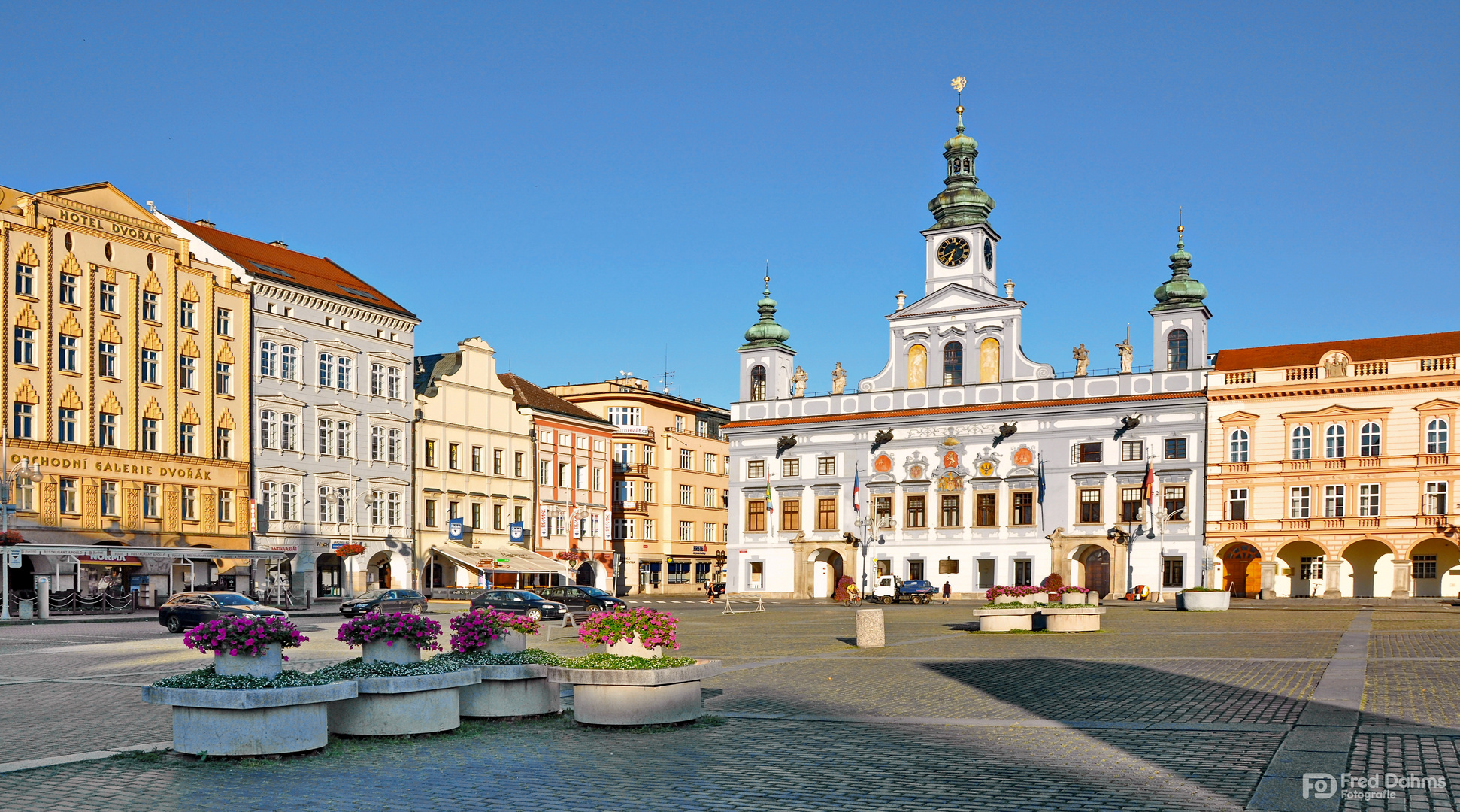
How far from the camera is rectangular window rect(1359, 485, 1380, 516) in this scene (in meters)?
65.6

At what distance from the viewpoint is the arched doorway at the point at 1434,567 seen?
208 feet

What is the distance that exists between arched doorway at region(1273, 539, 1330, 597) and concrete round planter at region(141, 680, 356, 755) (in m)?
63.6

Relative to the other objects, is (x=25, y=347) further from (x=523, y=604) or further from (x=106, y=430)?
(x=523, y=604)

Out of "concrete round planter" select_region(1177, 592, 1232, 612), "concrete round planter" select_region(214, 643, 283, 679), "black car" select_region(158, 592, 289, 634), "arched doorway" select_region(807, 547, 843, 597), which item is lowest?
"arched doorway" select_region(807, 547, 843, 597)

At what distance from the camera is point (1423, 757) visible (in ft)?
37.6

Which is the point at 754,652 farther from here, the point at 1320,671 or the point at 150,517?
the point at 150,517

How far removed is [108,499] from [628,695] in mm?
46520

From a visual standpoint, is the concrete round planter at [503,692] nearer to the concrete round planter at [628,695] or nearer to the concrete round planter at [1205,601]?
the concrete round planter at [628,695]

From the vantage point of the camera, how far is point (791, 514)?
79875 mm

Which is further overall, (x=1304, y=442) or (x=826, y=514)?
(x=826, y=514)

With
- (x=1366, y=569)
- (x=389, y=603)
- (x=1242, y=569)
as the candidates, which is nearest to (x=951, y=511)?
Result: (x=1242, y=569)

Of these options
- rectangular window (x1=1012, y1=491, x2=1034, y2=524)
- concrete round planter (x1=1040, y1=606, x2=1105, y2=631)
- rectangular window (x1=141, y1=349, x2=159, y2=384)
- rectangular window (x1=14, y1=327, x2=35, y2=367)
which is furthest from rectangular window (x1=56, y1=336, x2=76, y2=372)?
rectangular window (x1=1012, y1=491, x2=1034, y2=524)

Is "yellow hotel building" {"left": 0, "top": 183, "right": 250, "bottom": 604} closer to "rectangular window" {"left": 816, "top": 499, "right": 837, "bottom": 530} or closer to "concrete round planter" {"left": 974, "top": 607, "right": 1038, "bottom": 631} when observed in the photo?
"rectangular window" {"left": 816, "top": 499, "right": 837, "bottom": 530}

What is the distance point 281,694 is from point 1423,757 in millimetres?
9688
